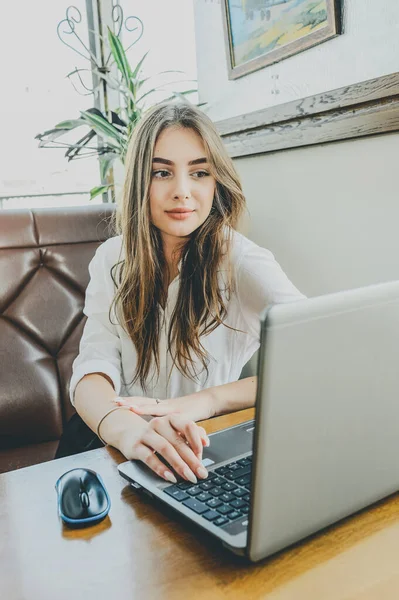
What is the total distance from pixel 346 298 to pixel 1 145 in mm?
2548

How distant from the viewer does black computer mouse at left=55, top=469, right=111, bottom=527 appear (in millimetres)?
651

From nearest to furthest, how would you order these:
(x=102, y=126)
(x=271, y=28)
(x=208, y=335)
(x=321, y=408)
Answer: (x=321, y=408)
(x=208, y=335)
(x=271, y=28)
(x=102, y=126)

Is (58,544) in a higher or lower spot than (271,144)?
lower

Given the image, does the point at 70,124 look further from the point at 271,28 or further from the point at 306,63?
the point at 306,63

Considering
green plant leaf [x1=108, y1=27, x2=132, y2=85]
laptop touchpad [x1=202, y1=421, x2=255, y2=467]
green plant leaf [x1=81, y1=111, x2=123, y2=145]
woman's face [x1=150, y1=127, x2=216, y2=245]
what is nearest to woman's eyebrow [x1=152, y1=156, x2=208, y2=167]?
woman's face [x1=150, y1=127, x2=216, y2=245]

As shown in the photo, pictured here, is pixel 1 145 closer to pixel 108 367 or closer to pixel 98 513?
pixel 108 367

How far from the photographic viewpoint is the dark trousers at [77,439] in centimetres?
126

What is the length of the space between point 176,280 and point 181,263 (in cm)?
4

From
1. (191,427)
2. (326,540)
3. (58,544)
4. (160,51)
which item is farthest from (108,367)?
(160,51)

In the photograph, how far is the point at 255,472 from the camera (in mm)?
481

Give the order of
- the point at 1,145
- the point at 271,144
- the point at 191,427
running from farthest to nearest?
the point at 1,145 < the point at 271,144 < the point at 191,427

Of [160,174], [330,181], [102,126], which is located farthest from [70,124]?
[330,181]

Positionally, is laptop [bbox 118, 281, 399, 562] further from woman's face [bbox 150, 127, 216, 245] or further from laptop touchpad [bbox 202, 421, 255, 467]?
woman's face [bbox 150, 127, 216, 245]

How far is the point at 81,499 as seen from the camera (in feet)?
2.20
